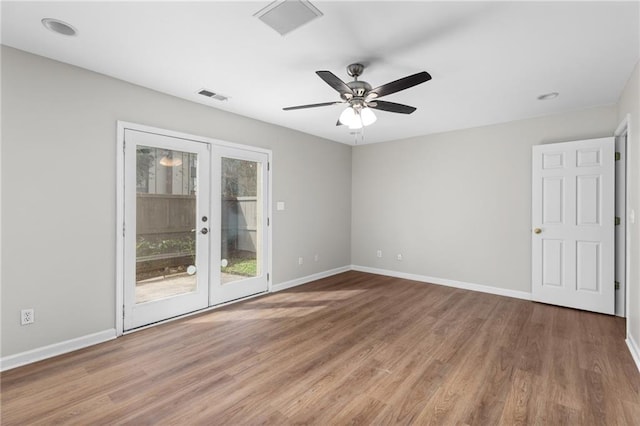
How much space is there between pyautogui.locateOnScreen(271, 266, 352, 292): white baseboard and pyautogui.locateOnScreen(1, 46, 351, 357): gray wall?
2306 millimetres

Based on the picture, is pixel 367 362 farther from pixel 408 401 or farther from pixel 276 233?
pixel 276 233

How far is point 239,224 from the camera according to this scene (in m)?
4.43

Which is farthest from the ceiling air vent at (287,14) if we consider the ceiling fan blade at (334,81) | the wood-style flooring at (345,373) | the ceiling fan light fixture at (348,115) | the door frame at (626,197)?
the door frame at (626,197)

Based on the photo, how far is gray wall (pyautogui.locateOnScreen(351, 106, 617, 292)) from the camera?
452cm

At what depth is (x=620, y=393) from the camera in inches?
88.3

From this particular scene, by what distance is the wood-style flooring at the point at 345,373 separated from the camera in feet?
6.66

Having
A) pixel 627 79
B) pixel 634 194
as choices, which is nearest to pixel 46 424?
pixel 634 194

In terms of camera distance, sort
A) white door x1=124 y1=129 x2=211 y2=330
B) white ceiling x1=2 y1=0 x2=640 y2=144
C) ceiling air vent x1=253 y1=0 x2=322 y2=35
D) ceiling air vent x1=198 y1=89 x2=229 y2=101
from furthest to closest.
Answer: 1. ceiling air vent x1=198 y1=89 x2=229 y2=101
2. white door x1=124 y1=129 x2=211 y2=330
3. white ceiling x1=2 y1=0 x2=640 y2=144
4. ceiling air vent x1=253 y1=0 x2=322 y2=35

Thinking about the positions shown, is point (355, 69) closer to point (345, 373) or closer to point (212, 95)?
point (212, 95)

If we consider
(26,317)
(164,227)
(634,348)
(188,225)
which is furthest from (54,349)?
(634,348)

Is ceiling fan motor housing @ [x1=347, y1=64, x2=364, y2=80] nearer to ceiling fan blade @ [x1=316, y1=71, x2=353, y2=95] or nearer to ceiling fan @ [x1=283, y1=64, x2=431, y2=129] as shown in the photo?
ceiling fan @ [x1=283, y1=64, x2=431, y2=129]

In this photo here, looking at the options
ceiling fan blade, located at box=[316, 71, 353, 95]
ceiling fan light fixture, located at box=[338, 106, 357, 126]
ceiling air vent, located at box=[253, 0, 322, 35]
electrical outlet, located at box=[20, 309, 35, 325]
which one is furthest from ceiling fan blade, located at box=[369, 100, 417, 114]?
electrical outlet, located at box=[20, 309, 35, 325]

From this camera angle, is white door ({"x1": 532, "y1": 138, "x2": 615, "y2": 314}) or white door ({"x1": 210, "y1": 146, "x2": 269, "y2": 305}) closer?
white door ({"x1": 532, "y1": 138, "x2": 615, "y2": 314})

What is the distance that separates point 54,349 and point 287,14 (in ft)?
11.1
